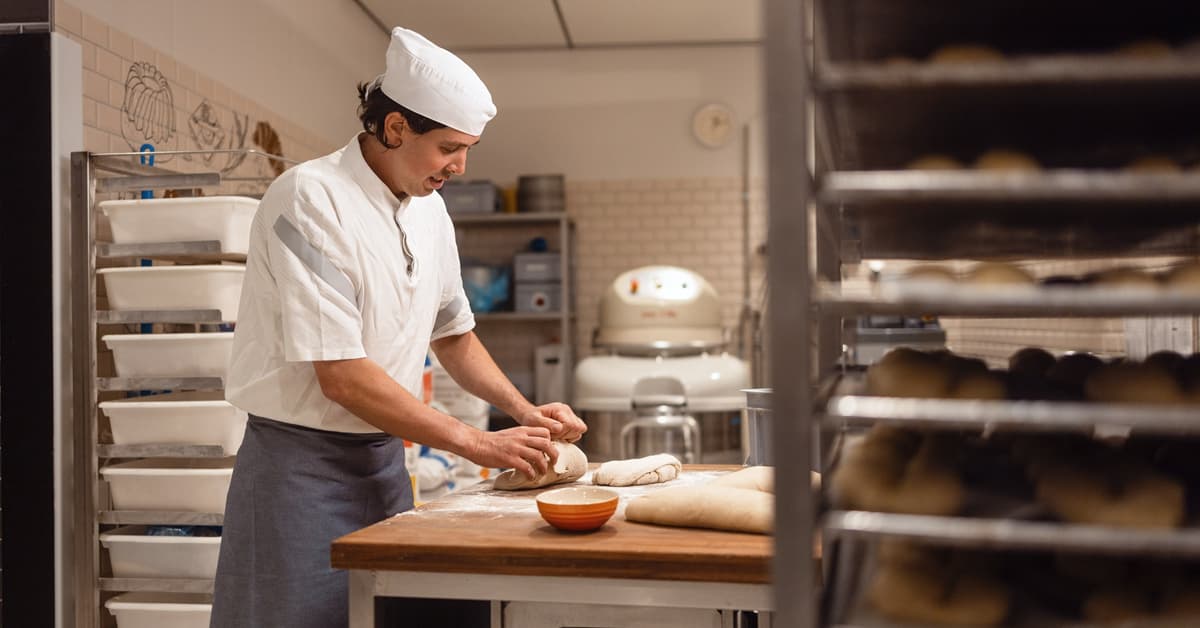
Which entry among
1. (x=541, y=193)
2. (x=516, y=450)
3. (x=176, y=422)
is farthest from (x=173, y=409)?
(x=541, y=193)

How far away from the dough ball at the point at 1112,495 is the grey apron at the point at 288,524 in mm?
1297

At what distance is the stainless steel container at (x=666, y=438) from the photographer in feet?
15.8

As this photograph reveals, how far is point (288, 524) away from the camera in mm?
1756

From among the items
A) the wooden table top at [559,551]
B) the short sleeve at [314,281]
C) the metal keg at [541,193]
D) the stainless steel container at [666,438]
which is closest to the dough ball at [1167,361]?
the wooden table top at [559,551]

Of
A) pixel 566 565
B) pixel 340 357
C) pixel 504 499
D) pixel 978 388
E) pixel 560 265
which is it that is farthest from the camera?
pixel 560 265

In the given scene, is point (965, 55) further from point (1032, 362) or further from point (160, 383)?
point (160, 383)

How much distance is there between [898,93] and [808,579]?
0.49m

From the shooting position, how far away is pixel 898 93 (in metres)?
0.93

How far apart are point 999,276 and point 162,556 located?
2.39m

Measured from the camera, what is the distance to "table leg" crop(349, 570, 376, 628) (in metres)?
1.46

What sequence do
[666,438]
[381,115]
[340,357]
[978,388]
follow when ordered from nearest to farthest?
1. [978,388]
2. [340,357]
3. [381,115]
4. [666,438]

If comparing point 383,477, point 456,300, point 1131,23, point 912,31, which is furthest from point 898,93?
point 456,300

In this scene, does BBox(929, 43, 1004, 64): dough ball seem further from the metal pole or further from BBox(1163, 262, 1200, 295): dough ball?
BBox(1163, 262, 1200, 295): dough ball

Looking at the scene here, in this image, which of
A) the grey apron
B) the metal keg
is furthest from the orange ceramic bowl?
the metal keg
